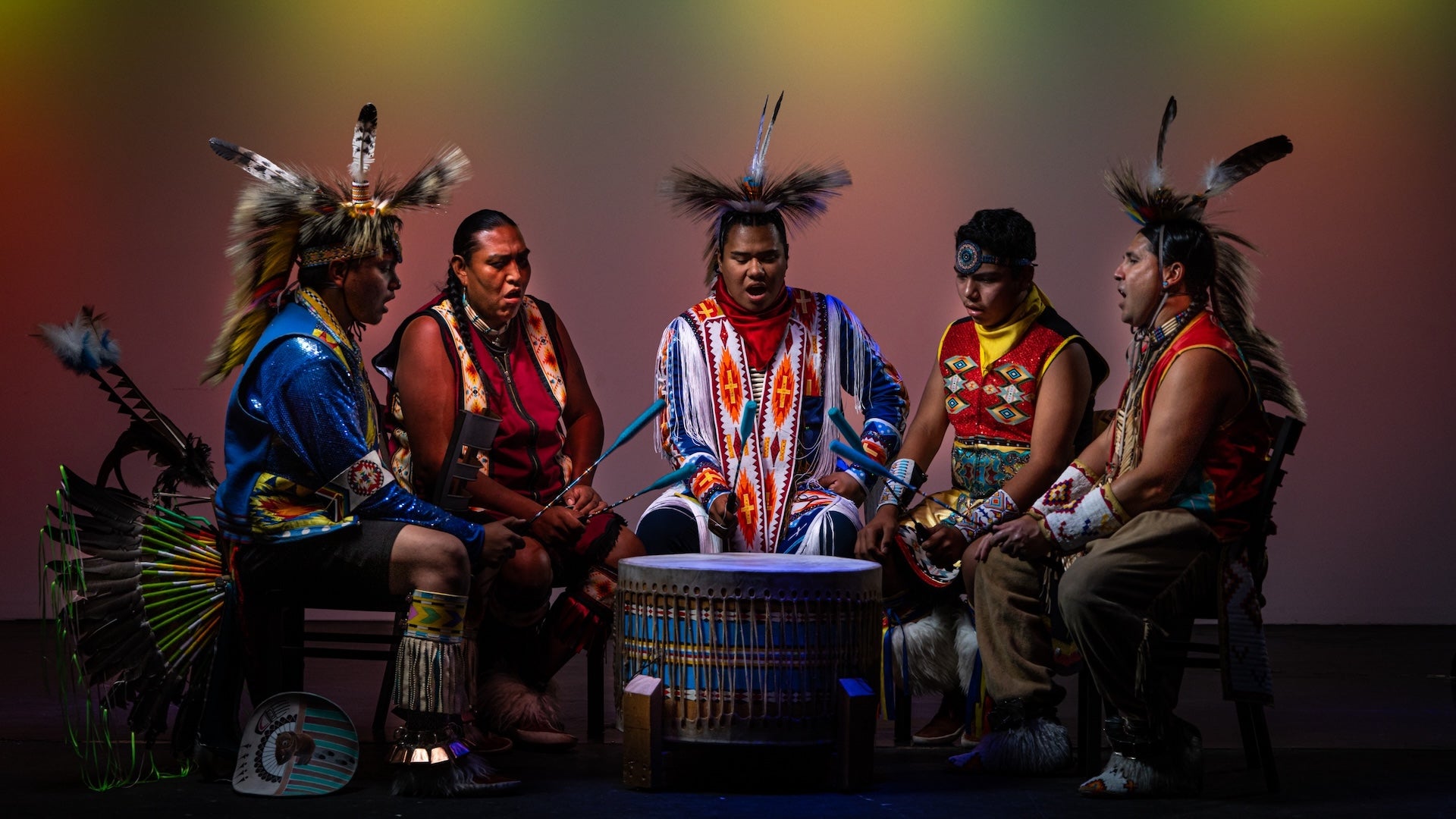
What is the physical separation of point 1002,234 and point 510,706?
181 centimetres

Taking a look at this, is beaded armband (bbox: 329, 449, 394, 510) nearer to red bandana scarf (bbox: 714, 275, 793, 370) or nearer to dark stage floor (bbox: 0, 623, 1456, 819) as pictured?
dark stage floor (bbox: 0, 623, 1456, 819)

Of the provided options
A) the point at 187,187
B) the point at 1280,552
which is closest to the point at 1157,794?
the point at 1280,552

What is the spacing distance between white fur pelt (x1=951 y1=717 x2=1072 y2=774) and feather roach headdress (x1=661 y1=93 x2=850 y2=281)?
1584 mm

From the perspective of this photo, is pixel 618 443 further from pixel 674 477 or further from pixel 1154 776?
pixel 1154 776

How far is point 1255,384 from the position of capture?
375 cm

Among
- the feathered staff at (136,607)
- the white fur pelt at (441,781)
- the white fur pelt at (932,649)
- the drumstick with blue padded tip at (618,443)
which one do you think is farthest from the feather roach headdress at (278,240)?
the white fur pelt at (932,649)

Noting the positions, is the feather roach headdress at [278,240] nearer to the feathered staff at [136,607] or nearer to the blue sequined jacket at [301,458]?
the blue sequined jacket at [301,458]

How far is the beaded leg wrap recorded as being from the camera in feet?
11.4

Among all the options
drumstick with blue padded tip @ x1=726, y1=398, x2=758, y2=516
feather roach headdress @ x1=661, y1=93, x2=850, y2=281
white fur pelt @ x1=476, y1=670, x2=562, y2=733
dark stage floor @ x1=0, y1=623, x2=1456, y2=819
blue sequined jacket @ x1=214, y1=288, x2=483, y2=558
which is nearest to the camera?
dark stage floor @ x1=0, y1=623, x2=1456, y2=819

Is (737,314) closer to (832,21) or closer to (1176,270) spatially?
(1176,270)

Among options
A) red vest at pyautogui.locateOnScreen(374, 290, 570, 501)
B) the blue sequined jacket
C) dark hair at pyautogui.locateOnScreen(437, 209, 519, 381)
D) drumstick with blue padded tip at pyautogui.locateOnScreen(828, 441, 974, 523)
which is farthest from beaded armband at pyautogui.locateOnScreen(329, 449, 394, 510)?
drumstick with blue padded tip at pyautogui.locateOnScreen(828, 441, 974, 523)

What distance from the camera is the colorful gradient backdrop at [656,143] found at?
6.55 m

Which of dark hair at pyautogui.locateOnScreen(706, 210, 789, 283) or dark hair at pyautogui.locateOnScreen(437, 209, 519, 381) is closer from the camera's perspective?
dark hair at pyautogui.locateOnScreen(437, 209, 519, 381)

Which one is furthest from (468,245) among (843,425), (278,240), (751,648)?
(751,648)
